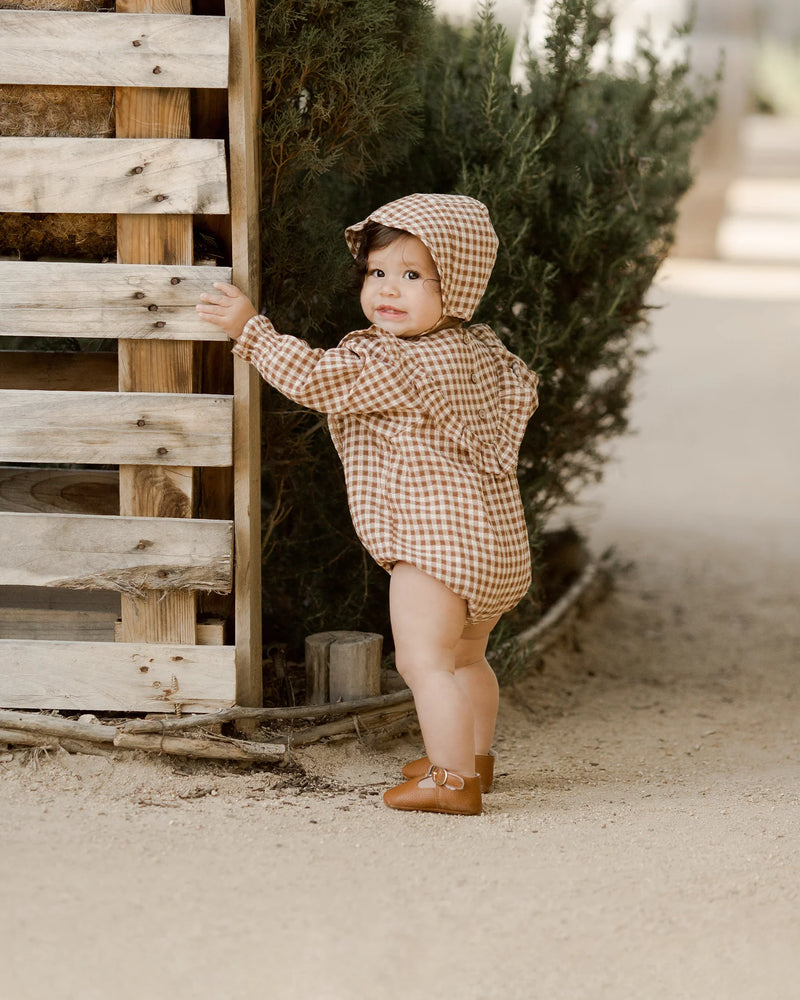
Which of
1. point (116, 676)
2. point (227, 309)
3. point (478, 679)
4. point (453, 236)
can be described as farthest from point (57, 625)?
point (453, 236)

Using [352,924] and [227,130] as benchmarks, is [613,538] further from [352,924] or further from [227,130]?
[352,924]

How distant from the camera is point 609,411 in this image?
5.70m

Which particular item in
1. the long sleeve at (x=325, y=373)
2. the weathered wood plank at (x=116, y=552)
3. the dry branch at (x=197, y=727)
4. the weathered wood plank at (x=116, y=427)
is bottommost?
the dry branch at (x=197, y=727)

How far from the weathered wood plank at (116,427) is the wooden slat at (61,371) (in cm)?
27

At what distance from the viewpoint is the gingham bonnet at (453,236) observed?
3.26m

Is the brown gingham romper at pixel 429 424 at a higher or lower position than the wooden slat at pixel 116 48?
lower

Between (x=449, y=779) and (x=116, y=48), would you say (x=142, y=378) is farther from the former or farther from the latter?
(x=449, y=779)

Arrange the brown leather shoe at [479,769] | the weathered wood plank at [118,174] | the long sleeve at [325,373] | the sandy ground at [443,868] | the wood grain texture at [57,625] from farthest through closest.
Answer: the wood grain texture at [57,625]
the brown leather shoe at [479,769]
the weathered wood plank at [118,174]
the long sleeve at [325,373]
the sandy ground at [443,868]

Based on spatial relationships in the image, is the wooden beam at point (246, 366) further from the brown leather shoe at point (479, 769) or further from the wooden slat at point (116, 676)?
the brown leather shoe at point (479, 769)

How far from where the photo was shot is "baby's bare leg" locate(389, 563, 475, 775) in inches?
126

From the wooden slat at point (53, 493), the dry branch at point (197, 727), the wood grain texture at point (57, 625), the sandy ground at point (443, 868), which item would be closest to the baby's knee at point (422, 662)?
the sandy ground at point (443, 868)

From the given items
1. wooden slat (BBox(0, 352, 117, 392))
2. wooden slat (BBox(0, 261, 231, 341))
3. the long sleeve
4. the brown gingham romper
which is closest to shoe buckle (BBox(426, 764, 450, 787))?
the brown gingham romper

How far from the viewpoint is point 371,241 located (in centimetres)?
338

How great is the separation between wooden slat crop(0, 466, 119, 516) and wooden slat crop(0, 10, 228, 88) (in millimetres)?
1141
